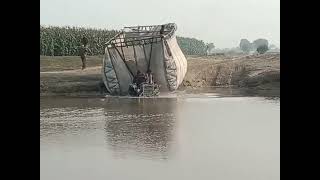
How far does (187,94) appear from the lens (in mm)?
16719

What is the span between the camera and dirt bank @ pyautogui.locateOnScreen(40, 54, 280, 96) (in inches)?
673

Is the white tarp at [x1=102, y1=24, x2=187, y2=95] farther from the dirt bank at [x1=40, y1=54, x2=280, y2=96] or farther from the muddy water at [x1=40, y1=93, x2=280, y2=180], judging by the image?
the muddy water at [x1=40, y1=93, x2=280, y2=180]

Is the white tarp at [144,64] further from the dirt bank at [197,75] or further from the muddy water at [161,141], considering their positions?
the muddy water at [161,141]

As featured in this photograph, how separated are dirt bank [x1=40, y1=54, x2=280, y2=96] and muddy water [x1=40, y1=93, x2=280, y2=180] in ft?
11.2

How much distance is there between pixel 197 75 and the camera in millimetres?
19547

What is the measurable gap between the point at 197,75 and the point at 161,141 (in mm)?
12135

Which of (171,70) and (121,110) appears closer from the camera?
(121,110)

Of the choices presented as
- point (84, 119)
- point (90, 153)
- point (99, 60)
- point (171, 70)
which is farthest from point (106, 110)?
point (99, 60)

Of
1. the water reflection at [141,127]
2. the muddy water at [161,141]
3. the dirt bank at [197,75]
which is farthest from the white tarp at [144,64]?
the muddy water at [161,141]

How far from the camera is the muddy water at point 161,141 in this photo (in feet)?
18.4

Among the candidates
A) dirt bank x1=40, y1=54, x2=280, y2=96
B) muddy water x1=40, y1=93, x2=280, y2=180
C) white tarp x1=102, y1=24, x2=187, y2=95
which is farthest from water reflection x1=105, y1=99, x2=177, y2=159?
dirt bank x1=40, y1=54, x2=280, y2=96
